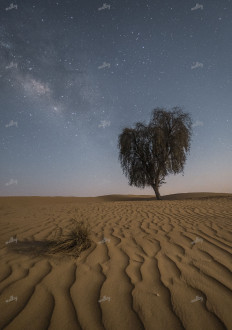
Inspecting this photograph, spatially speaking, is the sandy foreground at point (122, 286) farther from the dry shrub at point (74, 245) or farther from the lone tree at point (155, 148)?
A: the lone tree at point (155, 148)

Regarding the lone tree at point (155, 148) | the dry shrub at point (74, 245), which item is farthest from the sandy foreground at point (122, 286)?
the lone tree at point (155, 148)

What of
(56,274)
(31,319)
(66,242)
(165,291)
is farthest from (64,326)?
(66,242)

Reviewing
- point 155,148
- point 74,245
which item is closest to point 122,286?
point 74,245

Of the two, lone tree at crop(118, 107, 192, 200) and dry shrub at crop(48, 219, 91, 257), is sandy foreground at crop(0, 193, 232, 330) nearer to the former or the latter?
dry shrub at crop(48, 219, 91, 257)

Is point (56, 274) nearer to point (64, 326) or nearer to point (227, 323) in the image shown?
point (64, 326)

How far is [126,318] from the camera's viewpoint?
1.47m

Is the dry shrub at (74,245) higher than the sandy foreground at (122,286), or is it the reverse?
the dry shrub at (74,245)

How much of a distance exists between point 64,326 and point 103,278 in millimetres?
709

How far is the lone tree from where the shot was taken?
1806 centimetres

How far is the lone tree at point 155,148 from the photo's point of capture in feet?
59.3

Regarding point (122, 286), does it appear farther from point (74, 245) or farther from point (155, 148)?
point (155, 148)

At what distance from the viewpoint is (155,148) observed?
723 inches

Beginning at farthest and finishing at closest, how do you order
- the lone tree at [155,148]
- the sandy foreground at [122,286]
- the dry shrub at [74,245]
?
the lone tree at [155,148] < the dry shrub at [74,245] < the sandy foreground at [122,286]

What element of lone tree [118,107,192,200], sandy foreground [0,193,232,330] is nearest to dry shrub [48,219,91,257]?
sandy foreground [0,193,232,330]
